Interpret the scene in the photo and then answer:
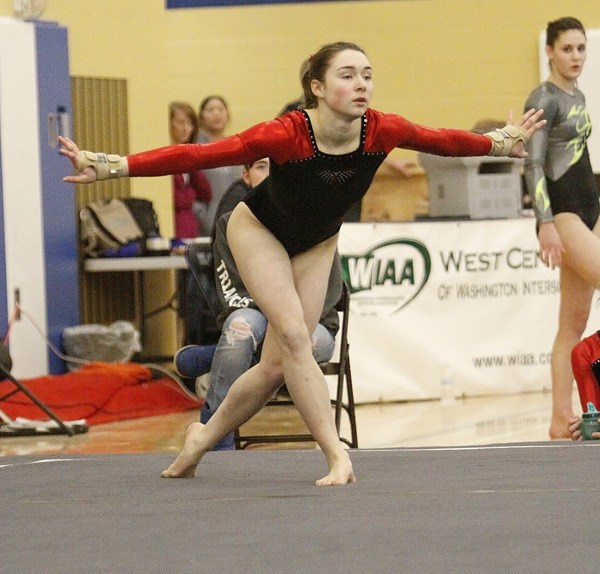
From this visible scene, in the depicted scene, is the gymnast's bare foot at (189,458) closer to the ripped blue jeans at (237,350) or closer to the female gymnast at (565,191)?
the ripped blue jeans at (237,350)

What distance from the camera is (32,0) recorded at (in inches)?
305

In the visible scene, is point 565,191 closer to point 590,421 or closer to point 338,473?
point 590,421

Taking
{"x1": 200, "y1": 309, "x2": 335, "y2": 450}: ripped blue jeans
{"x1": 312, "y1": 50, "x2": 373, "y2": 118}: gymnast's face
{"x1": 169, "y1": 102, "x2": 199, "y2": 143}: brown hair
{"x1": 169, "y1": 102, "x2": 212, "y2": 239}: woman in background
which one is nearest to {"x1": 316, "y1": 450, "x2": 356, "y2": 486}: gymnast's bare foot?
{"x1": 312, "y1": 50, "x2": 373, "y2": 118}: gymnast's face

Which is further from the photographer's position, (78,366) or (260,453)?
(78,366)

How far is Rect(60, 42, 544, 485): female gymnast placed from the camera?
137 inches

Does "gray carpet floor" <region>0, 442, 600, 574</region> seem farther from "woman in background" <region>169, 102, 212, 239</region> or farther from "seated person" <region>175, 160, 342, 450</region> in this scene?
"woman in background" <region>169, 102, 212, 239</region>

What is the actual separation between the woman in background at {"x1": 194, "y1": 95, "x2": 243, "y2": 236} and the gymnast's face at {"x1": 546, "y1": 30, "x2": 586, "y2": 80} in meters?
3.96

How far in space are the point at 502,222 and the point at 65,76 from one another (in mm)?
2686

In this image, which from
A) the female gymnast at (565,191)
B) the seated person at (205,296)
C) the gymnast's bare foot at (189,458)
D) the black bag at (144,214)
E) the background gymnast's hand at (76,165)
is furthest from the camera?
the black bag at (144,214)

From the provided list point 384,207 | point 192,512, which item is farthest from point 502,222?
point 192,512

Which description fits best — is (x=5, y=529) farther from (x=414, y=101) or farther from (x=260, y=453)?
(x=414, y=101)

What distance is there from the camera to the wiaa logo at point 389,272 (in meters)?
6.91

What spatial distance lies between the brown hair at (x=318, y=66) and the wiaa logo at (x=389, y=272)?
3259mm

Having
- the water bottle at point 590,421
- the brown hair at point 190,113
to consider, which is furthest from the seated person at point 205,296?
the brown hair at point 190,113
